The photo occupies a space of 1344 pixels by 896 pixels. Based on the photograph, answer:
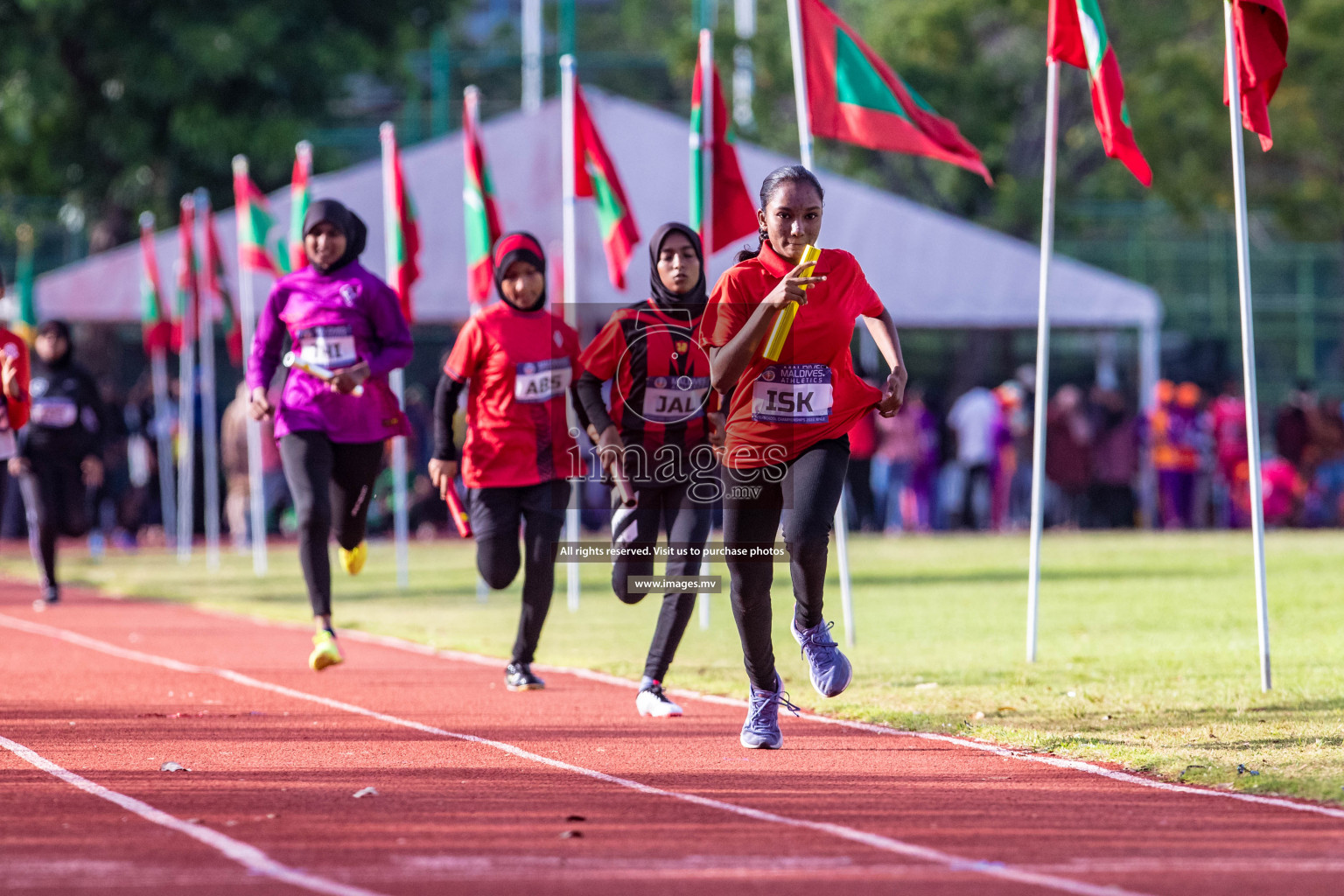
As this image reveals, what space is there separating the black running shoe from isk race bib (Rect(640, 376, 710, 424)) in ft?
5.94

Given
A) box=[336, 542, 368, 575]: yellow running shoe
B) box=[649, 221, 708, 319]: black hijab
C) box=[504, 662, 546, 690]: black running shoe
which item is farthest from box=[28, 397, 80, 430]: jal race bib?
box=[649, 221, 708, 319]: black hijab

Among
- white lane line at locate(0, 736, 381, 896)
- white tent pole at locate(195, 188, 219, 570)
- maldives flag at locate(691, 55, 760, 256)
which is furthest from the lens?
white tent pole at locate(195, 188, 219, 570)

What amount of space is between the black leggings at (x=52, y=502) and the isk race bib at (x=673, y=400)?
8.37m

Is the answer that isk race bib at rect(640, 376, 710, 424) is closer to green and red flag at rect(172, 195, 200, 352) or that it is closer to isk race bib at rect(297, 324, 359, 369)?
isk race bib at rect(297, 324, 359, 369)

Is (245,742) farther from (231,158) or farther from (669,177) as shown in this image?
(231,158)

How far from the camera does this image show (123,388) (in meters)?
30.0

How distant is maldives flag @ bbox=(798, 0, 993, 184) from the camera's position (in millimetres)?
11875

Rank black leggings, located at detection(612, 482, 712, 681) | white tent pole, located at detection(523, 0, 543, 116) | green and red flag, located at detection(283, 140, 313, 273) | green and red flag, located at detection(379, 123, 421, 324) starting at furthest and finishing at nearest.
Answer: white tent pole, located at detection(523, 0, 543, 116), green and red flag, located at detection(283, 140, 313, 273), green and red flag, located at detection(379, 123, 421, 324), black leggings, located at detection(612, 482, 712, 681)

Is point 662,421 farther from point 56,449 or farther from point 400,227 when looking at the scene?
point 56,449

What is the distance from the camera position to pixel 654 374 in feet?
28.7

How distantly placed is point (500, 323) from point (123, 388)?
21747 mm

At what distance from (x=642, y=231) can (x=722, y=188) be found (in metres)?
10.9

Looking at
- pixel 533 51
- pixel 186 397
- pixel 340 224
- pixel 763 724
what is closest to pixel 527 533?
pixel 340 224

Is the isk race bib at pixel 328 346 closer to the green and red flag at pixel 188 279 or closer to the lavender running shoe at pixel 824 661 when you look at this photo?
the lavender running shoe at pixel 824 661
